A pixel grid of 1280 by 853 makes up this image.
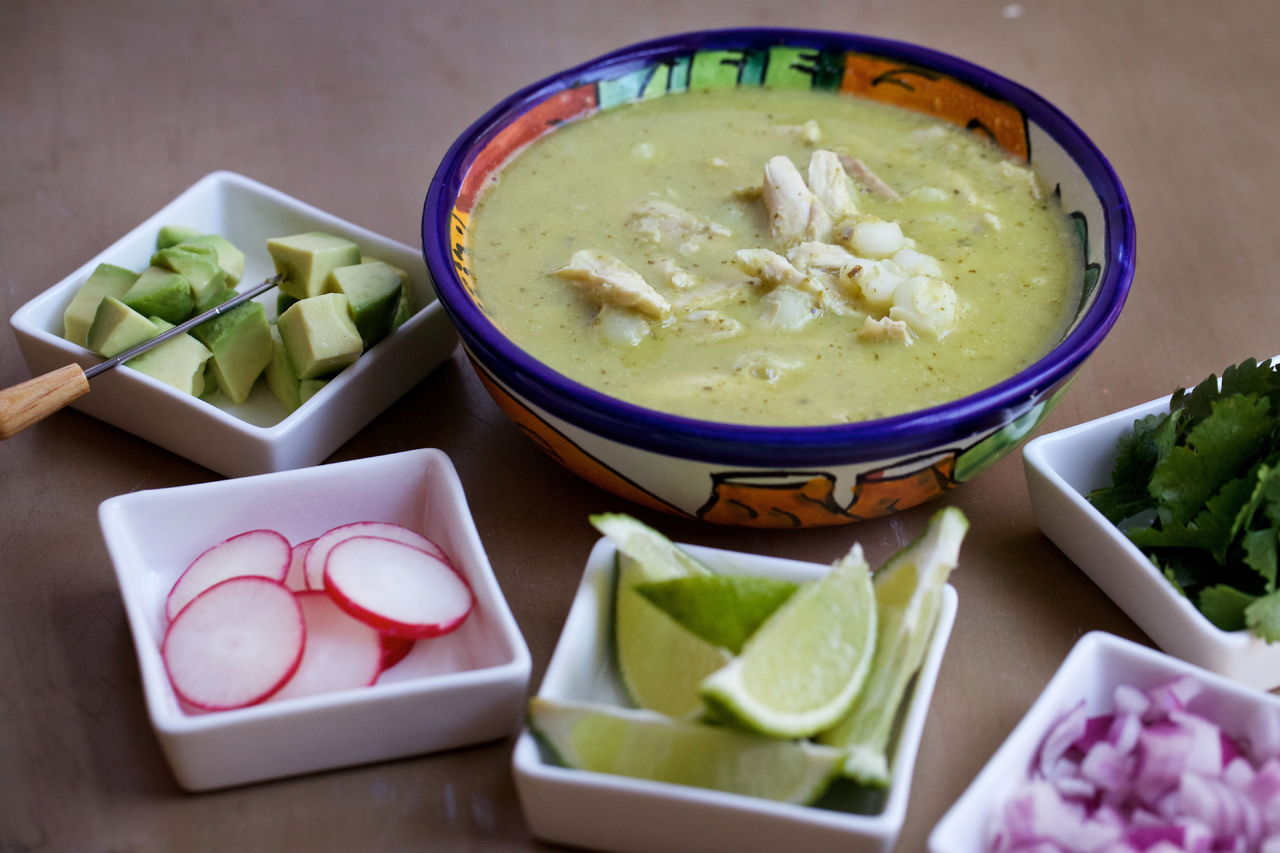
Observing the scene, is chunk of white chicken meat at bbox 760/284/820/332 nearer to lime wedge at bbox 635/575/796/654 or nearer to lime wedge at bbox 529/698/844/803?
lime wedge at bbox 635/575/796/654

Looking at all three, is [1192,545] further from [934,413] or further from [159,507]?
[159,507]

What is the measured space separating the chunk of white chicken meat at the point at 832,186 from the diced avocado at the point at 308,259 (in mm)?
921

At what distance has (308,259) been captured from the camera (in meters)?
2.60

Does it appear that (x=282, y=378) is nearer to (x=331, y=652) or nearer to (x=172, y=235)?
(x=172, y=235)

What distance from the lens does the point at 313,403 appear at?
7.89ft

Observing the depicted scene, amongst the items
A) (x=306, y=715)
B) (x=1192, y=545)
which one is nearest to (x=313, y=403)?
(x=306, y=715)

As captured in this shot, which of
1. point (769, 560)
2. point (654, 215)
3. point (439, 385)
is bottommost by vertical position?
point (439, 385)

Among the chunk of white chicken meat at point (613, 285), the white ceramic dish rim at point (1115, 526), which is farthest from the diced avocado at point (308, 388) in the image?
the white ceramic dish rim at point (1115, 526)

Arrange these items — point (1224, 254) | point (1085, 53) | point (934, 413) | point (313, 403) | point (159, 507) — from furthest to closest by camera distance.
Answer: point (1085, 53) < point (1224, 254) < point (313, 403) < point (159, 507) < point (934, 413)

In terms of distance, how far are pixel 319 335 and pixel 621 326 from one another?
0.56 m

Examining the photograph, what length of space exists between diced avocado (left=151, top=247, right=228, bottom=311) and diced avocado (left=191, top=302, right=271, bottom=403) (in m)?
0.07

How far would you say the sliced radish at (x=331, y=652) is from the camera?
1.95 metres

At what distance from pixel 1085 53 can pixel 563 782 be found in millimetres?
2930

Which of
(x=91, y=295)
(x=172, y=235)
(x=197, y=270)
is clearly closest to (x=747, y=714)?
(x=197, y=270)
